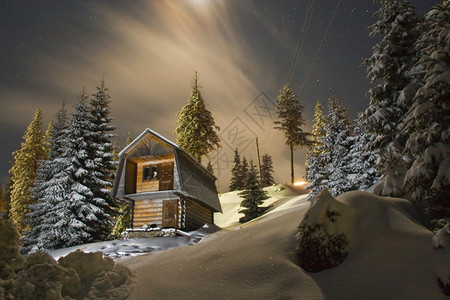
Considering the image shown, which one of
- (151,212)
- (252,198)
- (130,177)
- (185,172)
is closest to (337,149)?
(252,198)

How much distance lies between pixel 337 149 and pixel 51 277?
947 inches

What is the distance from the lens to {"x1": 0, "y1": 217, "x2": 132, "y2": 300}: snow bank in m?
4.57

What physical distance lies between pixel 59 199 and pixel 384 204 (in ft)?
66.6

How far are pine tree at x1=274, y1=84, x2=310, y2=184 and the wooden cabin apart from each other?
2876cm

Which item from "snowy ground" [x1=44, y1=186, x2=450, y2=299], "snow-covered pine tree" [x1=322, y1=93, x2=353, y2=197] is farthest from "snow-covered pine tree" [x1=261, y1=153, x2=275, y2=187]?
"snowy ground" [x1=44, y1=186, x2=450, y2=299]

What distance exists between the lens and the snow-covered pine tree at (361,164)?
20703mm

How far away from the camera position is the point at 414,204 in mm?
7938

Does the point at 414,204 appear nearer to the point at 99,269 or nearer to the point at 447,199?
the point at 447,199

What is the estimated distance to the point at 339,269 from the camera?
5.89 metres

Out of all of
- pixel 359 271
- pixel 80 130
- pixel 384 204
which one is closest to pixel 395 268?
pixel 359 271

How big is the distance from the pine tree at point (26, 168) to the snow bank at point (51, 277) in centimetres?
3385

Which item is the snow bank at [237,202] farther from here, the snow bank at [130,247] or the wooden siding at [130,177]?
the snow bank at [130,247]

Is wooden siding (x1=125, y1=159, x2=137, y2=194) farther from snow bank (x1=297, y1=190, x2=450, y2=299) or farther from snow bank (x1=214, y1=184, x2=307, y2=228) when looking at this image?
snow bank (x1=297, y1=190, x2=450, y2=299)

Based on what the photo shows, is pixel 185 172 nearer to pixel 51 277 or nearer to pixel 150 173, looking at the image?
pixel 150 173
